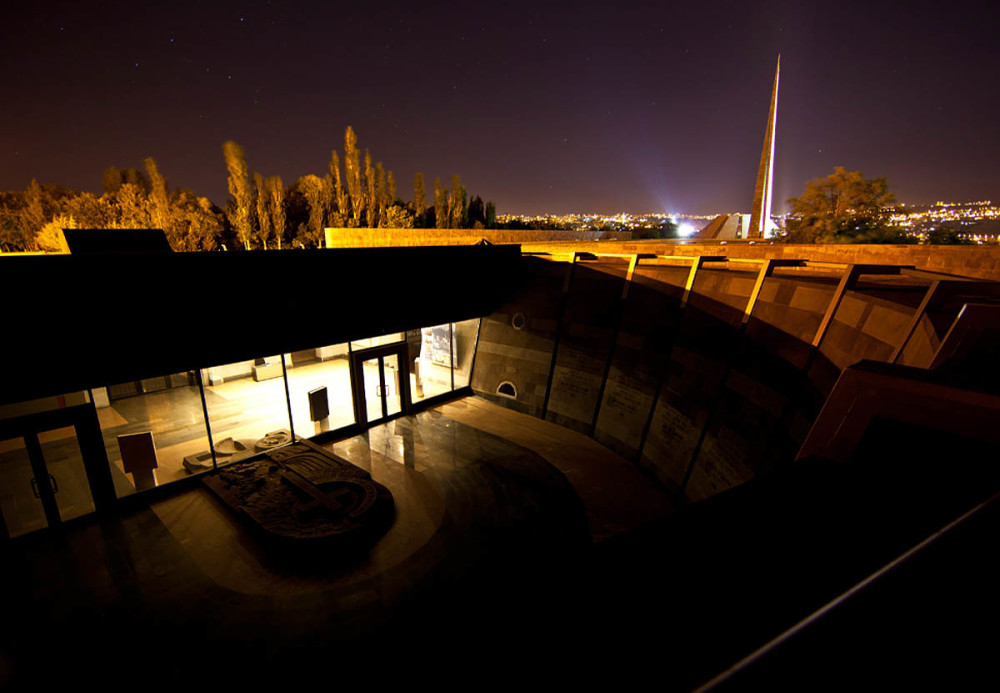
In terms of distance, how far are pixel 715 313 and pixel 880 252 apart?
7468mm

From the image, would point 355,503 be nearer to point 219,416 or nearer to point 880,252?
point 219,416

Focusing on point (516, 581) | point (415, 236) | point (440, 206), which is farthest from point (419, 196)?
point (516, 581)

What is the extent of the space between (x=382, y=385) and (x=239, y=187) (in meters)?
38.1

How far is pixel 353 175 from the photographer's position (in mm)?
41156

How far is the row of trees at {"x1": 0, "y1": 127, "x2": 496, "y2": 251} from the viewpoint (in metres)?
40.5

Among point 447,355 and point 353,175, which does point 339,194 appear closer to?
point 353,175

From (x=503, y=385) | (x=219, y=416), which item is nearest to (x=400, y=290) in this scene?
(x=503, y=385)

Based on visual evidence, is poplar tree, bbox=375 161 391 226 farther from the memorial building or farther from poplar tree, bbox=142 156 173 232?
the memorial building

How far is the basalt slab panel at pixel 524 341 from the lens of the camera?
14430 millimetres

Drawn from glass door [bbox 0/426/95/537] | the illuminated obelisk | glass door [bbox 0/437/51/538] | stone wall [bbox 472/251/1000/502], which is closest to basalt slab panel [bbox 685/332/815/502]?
stone wall [bbox 472/251/1000/502]

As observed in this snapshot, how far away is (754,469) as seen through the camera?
870cm

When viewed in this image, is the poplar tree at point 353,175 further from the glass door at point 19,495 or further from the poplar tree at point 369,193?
the glass door at point 19,495

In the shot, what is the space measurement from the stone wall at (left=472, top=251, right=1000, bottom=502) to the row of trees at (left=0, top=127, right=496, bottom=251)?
110ft

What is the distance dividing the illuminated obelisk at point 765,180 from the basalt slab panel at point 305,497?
43566mm
